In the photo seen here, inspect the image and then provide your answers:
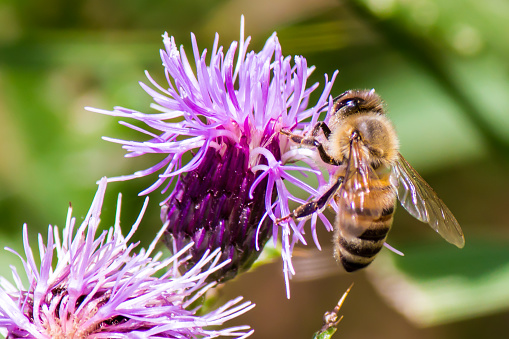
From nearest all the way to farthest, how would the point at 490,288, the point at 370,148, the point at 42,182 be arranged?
the point at 370,148 → the point at 490,288 → the point at 42,182

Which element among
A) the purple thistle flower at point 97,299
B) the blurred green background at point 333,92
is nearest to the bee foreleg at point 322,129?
the purple thistle flower at point 97,299

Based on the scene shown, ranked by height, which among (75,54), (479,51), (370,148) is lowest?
(370,148)

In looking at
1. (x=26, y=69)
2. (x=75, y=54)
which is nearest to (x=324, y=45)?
(x=75, y=54)

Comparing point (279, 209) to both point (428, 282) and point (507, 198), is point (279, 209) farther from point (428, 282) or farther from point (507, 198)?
point (507, 198)

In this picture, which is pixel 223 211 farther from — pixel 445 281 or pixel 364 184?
pixel 445 281

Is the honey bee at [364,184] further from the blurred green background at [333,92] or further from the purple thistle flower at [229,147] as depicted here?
the blurred green background at [333,92]

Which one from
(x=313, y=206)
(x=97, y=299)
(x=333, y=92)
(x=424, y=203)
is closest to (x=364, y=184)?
(x=313, y=206)
